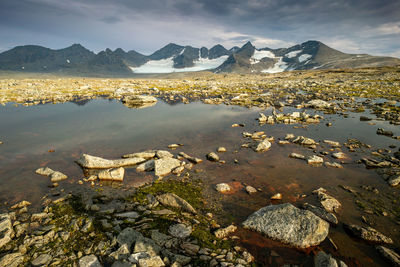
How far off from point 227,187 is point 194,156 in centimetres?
551

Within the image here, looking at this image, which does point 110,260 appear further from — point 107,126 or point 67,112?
point 67,112

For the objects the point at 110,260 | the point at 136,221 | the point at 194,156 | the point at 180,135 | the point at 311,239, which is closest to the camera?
the point at 110,260

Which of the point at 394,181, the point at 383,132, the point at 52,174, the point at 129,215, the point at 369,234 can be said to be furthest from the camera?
the point at 383,132

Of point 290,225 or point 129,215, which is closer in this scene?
point 290,225

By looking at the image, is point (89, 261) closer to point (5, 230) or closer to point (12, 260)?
point (12, 260)

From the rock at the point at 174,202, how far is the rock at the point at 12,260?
5.81 m

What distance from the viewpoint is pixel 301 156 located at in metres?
16.6

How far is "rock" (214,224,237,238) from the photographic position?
8719 mm

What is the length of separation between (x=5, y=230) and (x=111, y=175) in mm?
5905

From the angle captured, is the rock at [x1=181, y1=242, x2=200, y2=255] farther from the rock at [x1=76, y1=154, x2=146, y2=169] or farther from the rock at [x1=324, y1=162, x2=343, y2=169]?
the rock at [x1=324, y1=162, x2=343, y2=169]

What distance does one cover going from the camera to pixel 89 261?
6.99 m

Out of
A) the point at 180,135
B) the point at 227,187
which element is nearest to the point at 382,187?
the point at 227,187

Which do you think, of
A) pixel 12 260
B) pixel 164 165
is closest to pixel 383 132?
pixel 164 165

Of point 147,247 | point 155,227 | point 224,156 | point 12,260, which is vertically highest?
point 12,260
